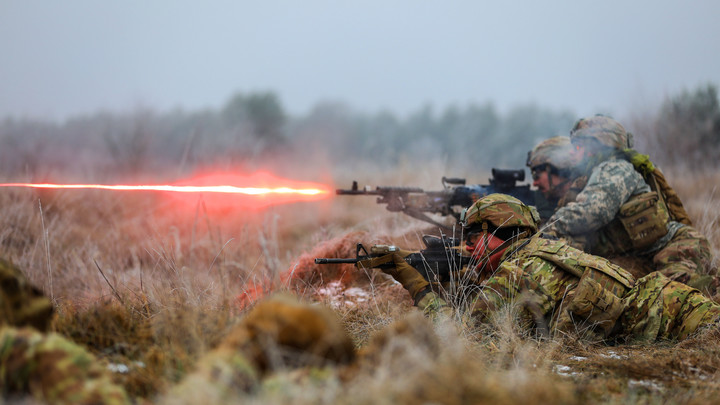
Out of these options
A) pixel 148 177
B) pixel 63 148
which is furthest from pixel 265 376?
pixel 63 148

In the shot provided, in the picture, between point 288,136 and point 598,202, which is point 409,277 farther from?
point 288,136

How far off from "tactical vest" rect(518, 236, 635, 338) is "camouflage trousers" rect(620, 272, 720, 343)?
12 centimetres

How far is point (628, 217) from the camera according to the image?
18.5 ft

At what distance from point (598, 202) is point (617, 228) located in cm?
52

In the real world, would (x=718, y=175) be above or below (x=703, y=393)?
above

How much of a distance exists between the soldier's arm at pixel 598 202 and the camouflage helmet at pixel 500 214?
1.34 meters

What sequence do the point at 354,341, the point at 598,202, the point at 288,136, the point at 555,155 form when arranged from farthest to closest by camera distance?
the point at 288,136 → the point at 555,155 → the point at 598,202 → the point at 354,341

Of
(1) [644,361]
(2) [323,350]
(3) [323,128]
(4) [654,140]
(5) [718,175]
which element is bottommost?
(1) [644,361]

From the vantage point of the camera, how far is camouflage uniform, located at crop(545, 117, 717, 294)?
543 cm

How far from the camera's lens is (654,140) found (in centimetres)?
1407


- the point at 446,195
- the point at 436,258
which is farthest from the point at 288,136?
the point at 436,258

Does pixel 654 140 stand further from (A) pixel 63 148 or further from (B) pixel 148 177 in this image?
(A) pixel 63 148

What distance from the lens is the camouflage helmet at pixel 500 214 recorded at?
4.20 metres

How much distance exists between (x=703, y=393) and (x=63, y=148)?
659 inches
